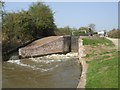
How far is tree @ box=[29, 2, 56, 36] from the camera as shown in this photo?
146 ft

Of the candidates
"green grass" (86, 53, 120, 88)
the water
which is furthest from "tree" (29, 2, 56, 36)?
"green grass" (86, 53, 120, 88)

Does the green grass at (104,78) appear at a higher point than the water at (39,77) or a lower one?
higher

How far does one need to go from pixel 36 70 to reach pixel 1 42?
10650 mm

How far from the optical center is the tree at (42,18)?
146ft

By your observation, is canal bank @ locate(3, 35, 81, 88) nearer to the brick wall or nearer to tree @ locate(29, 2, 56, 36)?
the brick wall

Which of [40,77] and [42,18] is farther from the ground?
[42,18]

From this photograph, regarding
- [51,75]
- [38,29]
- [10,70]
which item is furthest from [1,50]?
[38,29]

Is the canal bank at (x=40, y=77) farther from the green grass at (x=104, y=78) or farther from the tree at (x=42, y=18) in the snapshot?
the tree at (x=42, y=18)

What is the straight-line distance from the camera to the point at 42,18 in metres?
45.3

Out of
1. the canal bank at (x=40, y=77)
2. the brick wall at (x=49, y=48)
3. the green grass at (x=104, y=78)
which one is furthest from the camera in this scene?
the brick wall at (x=49, y=48)

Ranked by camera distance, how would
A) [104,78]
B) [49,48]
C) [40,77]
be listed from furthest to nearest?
[49,48] < [40,77] < [104,78]

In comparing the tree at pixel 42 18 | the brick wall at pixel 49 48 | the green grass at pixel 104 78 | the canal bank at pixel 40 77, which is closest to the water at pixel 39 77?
the canal bank at pixel 40 77

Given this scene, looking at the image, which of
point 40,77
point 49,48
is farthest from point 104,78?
point 49,48

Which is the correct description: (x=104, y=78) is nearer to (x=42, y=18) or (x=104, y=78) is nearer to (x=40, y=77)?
(x=40, y=77)
